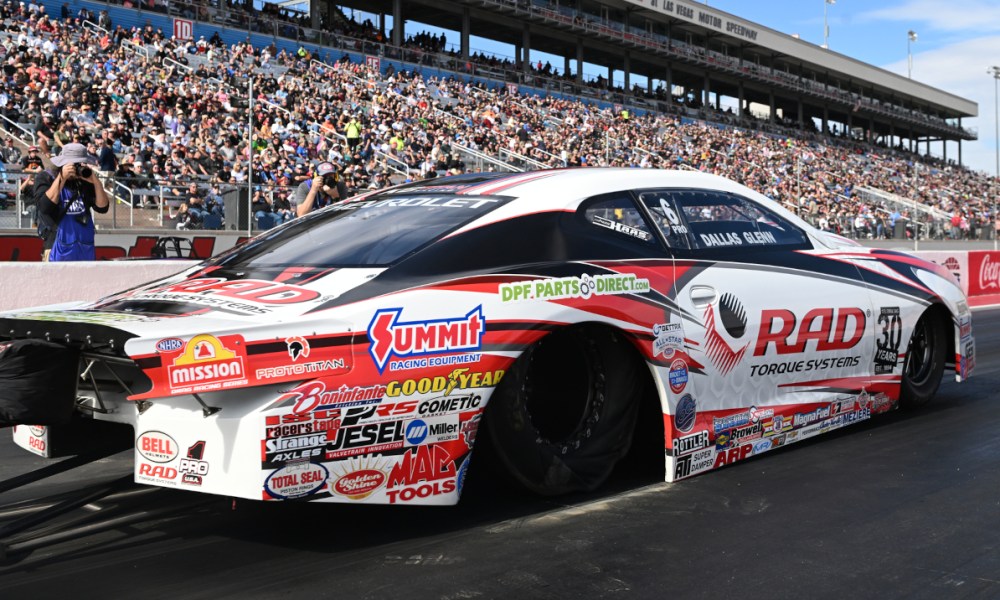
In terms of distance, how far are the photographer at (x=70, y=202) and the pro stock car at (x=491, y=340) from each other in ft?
12.0

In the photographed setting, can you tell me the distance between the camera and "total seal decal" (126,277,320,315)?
3.37m

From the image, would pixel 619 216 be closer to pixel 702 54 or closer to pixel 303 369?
pixel 303 369

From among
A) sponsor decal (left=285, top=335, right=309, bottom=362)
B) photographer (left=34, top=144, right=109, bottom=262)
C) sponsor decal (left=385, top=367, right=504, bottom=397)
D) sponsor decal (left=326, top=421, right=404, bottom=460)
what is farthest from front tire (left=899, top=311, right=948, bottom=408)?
photographer (left=34, top=144, right=109, bottom=262)

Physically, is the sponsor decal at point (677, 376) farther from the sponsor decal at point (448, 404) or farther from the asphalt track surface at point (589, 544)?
the sponsor decal at point (448, 404)

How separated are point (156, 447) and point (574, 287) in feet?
5.80

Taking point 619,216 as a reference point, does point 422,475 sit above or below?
below

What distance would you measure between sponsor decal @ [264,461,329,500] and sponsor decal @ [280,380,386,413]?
201 millimetres

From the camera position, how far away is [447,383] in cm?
351

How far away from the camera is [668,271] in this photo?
4.43 meters

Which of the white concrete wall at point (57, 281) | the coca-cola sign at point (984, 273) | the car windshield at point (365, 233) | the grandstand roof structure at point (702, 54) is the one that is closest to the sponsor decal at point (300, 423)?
the car windshield at point (365, 233)

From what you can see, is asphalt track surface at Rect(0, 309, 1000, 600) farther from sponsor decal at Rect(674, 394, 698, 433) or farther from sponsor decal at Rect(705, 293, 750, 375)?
sponsor decal at Rect(705, 293, 750, 375)

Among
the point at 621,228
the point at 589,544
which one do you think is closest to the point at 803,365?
the point at 621,228

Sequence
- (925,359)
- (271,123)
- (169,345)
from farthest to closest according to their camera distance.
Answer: (271,123) < (925,359) < (169,345)

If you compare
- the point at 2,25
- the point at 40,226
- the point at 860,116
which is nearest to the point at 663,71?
the point at 860,116
